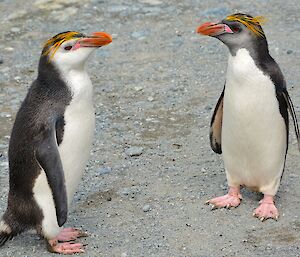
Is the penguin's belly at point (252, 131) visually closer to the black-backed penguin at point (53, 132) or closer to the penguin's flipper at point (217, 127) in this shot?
the penguin's flipper at point (217, 127)

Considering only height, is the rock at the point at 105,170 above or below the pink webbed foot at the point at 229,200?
below

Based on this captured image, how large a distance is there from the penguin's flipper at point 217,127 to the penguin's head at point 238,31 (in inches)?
18.0

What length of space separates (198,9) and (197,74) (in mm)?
1603

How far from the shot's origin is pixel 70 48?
15.3 feet

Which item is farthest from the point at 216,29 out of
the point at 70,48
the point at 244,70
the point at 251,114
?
the point at 70,48

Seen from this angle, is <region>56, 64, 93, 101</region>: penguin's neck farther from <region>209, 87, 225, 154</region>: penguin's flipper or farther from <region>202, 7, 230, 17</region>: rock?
<region>202, 7, 230, 17</region>: rock

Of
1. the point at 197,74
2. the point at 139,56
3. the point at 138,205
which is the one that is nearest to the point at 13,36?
the point at 139,56

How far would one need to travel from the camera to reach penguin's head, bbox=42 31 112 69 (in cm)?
464

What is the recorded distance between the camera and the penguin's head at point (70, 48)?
464 cm

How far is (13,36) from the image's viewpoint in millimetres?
8609

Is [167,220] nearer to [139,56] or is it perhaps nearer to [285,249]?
[285,249]

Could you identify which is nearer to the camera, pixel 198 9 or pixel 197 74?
pixel 197 74

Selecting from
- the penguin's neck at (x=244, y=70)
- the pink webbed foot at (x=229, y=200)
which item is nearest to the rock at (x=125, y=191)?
the pink webbed foot at (x=229, y=200)

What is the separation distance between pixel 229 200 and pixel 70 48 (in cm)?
147
